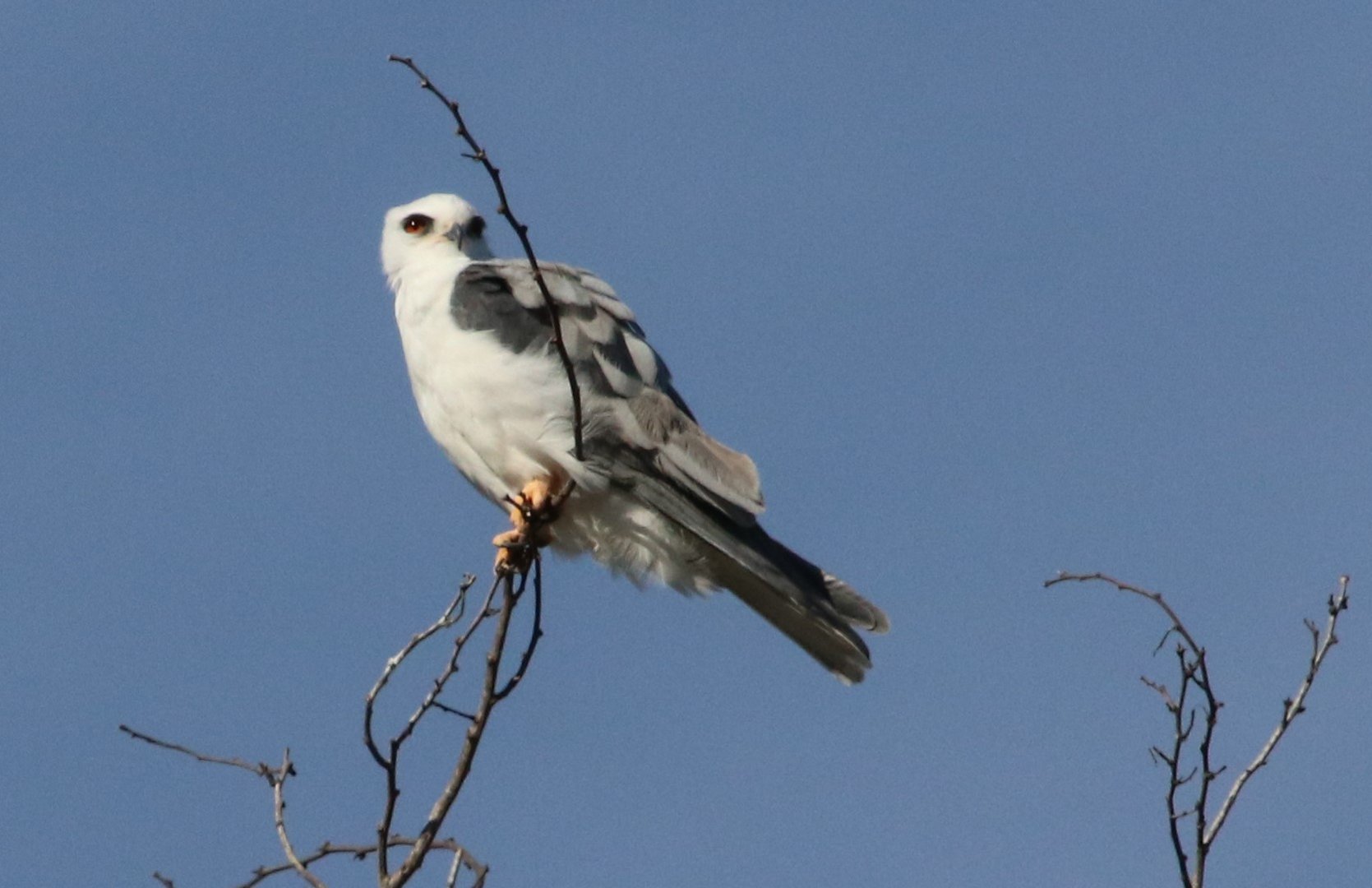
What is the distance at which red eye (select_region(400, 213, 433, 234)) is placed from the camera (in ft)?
23.8

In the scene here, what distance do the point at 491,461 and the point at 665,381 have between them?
654 millimetres

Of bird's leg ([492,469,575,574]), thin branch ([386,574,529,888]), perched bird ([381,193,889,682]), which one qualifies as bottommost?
thin branch ([386,574,529,888])

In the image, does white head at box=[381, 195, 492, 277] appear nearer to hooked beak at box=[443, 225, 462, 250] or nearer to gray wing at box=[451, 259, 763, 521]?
hooked beak at box=[443, 225, 462, 250]

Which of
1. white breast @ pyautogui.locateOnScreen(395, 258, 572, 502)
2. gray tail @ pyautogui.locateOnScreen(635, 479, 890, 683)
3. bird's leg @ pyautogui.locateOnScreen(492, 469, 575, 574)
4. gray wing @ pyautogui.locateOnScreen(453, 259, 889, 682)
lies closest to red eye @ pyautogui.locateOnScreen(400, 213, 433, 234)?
white breast @ pyautogui.locateOnScreen(395, 258, 572, 502)

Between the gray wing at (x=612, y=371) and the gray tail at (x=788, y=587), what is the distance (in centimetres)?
6

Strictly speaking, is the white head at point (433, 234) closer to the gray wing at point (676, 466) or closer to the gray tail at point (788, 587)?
the gray wing at point (676, 466)

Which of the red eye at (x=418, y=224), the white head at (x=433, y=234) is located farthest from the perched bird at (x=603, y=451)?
the red eye at (x=418, y=224)

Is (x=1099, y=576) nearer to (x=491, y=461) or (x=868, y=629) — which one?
(x=868, y=629)

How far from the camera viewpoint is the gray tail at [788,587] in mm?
5930

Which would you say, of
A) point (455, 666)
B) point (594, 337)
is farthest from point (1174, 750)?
point (594, 337)

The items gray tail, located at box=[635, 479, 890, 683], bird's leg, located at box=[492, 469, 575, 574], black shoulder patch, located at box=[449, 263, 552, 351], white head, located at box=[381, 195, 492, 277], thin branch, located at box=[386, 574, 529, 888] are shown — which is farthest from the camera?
white head, located at box=[381, 195, 492, 277]

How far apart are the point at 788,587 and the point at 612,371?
2.95 ft

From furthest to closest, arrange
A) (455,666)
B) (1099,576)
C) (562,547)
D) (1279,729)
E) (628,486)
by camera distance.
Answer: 1. (562,547)
2. (628,486)
3. (1099,576)
4. (455,666)
5. (1279,729)

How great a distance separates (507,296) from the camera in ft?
20.4
